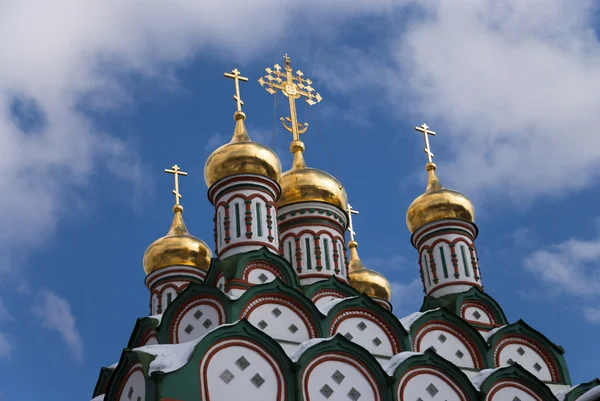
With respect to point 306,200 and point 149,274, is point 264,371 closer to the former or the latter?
point 306,200

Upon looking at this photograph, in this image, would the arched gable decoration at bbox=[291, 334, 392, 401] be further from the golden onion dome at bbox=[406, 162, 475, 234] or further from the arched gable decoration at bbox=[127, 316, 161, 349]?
the golden onion dome at bbox=[406, 162, 475, 234]

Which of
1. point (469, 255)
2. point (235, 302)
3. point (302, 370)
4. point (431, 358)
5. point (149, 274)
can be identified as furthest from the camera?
point (149, 274)

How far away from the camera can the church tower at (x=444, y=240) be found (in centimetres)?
1462

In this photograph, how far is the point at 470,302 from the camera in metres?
14.1

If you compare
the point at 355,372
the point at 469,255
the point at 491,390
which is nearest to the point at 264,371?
the point at 355,372

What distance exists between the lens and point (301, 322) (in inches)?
478

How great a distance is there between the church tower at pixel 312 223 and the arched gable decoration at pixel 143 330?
237 cm

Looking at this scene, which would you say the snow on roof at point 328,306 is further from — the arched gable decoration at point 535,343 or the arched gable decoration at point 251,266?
the arched gable decoration at point 535,343

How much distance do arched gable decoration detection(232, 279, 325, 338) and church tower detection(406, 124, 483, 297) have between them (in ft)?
9.84

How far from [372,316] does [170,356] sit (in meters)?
3.34

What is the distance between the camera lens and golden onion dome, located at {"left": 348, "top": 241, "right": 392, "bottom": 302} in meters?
16.6

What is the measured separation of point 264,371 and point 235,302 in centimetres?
178

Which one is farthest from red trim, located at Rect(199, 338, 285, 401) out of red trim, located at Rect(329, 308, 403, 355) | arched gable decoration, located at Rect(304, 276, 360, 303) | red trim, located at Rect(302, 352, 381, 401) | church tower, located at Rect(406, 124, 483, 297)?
church tower, located at Rect(406, 124, 483, 297)

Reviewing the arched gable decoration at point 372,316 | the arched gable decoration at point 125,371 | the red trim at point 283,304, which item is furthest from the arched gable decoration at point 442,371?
the arched gable decoration at point 125,371
